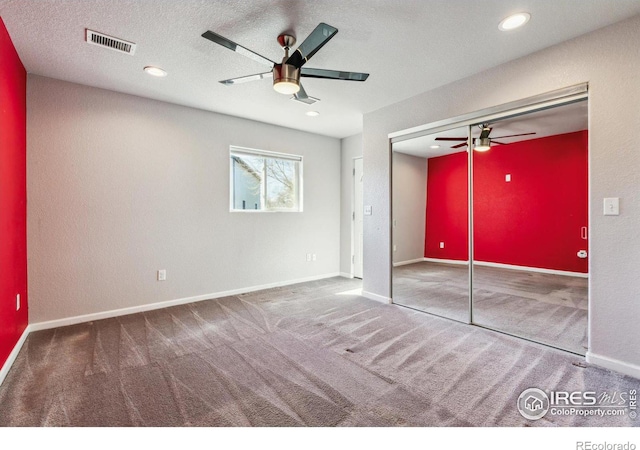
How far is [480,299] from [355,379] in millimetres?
2195

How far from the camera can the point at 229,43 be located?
6.29 feet

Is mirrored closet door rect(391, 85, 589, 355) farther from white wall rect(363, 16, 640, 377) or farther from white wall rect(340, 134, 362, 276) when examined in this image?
white wall rect(340, 134, 362, 276)

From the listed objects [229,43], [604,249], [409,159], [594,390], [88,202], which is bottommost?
[594,390]

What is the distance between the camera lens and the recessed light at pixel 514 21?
2.07m

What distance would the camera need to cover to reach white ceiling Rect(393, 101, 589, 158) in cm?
249

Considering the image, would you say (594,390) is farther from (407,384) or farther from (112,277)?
(112,277)

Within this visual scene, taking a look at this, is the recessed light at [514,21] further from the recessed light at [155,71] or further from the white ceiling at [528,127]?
the recessed light at [155,71]

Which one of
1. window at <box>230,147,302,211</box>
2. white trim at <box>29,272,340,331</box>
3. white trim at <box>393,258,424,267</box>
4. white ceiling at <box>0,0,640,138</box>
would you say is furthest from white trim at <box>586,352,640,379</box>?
window at <box>230,147,302,211</box>

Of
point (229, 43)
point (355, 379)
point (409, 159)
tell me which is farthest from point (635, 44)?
point (355, 379)

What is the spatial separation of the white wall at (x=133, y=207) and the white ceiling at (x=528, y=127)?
226 cm

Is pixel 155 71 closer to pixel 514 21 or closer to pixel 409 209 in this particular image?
pixel 514 21

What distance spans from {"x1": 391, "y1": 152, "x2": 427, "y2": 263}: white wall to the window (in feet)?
5.99

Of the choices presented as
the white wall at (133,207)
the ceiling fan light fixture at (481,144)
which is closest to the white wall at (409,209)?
the ceiling fan light fixture at (481,144)

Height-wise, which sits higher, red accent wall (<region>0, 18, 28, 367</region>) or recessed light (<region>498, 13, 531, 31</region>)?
recessed light (<region>498, 13, 531, 31</region>)
